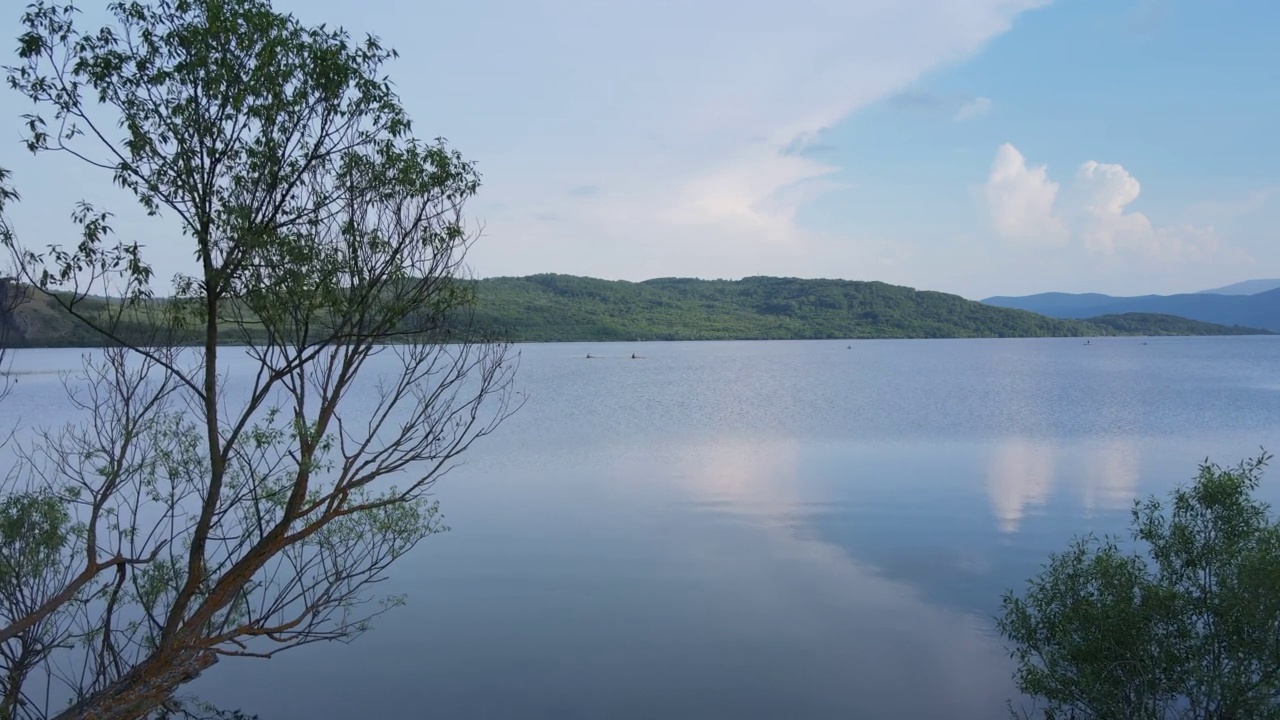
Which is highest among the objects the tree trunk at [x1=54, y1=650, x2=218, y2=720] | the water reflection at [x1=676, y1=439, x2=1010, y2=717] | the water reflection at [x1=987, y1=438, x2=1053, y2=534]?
the tree trunk at [x1=54, y1=650, x2=218, y2=720]

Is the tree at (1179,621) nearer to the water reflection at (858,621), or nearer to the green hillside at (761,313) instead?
the water reflection at (858,621)

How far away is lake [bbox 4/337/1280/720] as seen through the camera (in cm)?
1179

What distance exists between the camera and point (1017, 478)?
23.5 meters

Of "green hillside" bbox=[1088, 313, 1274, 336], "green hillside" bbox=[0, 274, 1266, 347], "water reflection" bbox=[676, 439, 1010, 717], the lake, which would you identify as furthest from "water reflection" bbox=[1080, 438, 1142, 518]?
"green hillside" bbox=[1088, 313, 1274, 336]

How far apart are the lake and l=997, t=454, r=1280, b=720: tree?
2.25m

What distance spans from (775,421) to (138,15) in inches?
1231

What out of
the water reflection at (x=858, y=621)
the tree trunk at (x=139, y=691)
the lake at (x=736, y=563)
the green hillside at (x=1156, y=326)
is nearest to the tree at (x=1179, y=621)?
the water reflection at (x=858, y=621)

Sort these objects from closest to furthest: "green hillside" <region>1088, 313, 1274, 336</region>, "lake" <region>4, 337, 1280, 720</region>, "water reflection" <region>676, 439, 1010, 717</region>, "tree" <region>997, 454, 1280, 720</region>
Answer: "tree" <region>997, 454, 1280, 720</region> < "water reflection" <region>676, 439, 1010, 717</region> < "lake" <region>4, 337, 1280, 720</region> < "green hillside" <region>1088, 313, 1274, 336</region>

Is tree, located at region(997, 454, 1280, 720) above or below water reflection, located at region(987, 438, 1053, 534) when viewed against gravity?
above

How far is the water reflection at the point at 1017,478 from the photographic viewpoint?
1992 centimetres

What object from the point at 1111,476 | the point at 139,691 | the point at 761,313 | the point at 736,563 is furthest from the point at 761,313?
the point at 139,691

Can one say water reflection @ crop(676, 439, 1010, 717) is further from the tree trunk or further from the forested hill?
the forested hill

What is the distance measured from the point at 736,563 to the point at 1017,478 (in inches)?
426

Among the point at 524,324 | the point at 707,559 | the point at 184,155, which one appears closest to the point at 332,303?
the point at 184,155
